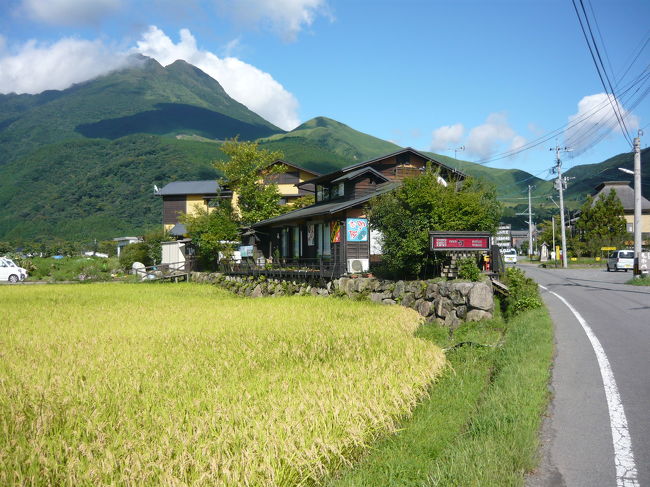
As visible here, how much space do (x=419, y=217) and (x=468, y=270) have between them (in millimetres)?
2460

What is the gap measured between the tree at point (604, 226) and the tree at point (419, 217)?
3388 cm

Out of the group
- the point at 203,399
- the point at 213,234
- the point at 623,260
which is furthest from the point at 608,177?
the point at 203,399

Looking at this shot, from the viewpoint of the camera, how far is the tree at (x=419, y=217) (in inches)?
645

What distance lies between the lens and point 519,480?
3.99 m

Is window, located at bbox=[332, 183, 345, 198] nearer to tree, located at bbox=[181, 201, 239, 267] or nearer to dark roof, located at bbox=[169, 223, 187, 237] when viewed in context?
tree, located at bbox=[181, 201, 239, 267]

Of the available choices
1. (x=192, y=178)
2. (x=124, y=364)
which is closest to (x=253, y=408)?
(x=124, y=364)

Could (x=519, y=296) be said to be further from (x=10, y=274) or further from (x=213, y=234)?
(x=10, y=274)

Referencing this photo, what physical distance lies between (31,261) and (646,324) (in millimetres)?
45983

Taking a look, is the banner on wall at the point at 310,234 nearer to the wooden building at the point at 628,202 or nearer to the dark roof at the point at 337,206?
the dark roof at the point at 337,206

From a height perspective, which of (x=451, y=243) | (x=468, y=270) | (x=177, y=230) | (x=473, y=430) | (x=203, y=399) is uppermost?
(x=177, y=230)

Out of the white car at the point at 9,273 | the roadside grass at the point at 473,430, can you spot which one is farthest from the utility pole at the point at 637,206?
the white car at the point at 9,273

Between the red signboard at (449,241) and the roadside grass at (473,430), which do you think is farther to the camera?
the red signboard at (449,241)

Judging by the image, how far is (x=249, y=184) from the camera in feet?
123

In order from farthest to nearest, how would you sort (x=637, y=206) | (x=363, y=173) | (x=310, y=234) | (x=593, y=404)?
(x=310, y=234) < (x=363, y=173) < (x=637, y=206) < (x=593, y=404)
